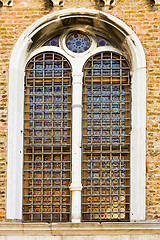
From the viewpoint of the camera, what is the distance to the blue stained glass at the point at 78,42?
477 inches

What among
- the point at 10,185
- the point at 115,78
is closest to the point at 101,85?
the point at 115,78

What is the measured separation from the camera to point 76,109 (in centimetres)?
1177

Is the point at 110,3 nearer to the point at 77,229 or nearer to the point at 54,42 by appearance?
the point at 54,42

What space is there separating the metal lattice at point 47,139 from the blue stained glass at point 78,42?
0.92 feet

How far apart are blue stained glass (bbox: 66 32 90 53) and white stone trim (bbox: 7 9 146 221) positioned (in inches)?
6.4

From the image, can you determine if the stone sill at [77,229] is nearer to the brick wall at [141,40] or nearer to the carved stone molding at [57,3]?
the brick wall at [141,40]

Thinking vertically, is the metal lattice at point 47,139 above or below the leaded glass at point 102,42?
below

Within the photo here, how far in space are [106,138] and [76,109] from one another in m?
0.73

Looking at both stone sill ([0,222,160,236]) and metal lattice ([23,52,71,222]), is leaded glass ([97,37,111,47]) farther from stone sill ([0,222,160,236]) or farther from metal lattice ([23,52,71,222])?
stone sill ([0,222,160,236])

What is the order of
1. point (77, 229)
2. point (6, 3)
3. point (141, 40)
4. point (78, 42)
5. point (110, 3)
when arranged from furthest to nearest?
point (78, 42), point (6, 3), point (110, 3), point (141, 40), point (77, 229)

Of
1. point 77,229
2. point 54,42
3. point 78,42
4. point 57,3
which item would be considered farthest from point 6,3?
point 77,229

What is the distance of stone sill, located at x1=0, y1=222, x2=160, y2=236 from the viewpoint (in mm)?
10961

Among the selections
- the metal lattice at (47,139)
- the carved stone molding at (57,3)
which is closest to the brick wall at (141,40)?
the carved stone molding at (57,3)

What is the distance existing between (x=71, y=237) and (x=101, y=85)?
273 cm
